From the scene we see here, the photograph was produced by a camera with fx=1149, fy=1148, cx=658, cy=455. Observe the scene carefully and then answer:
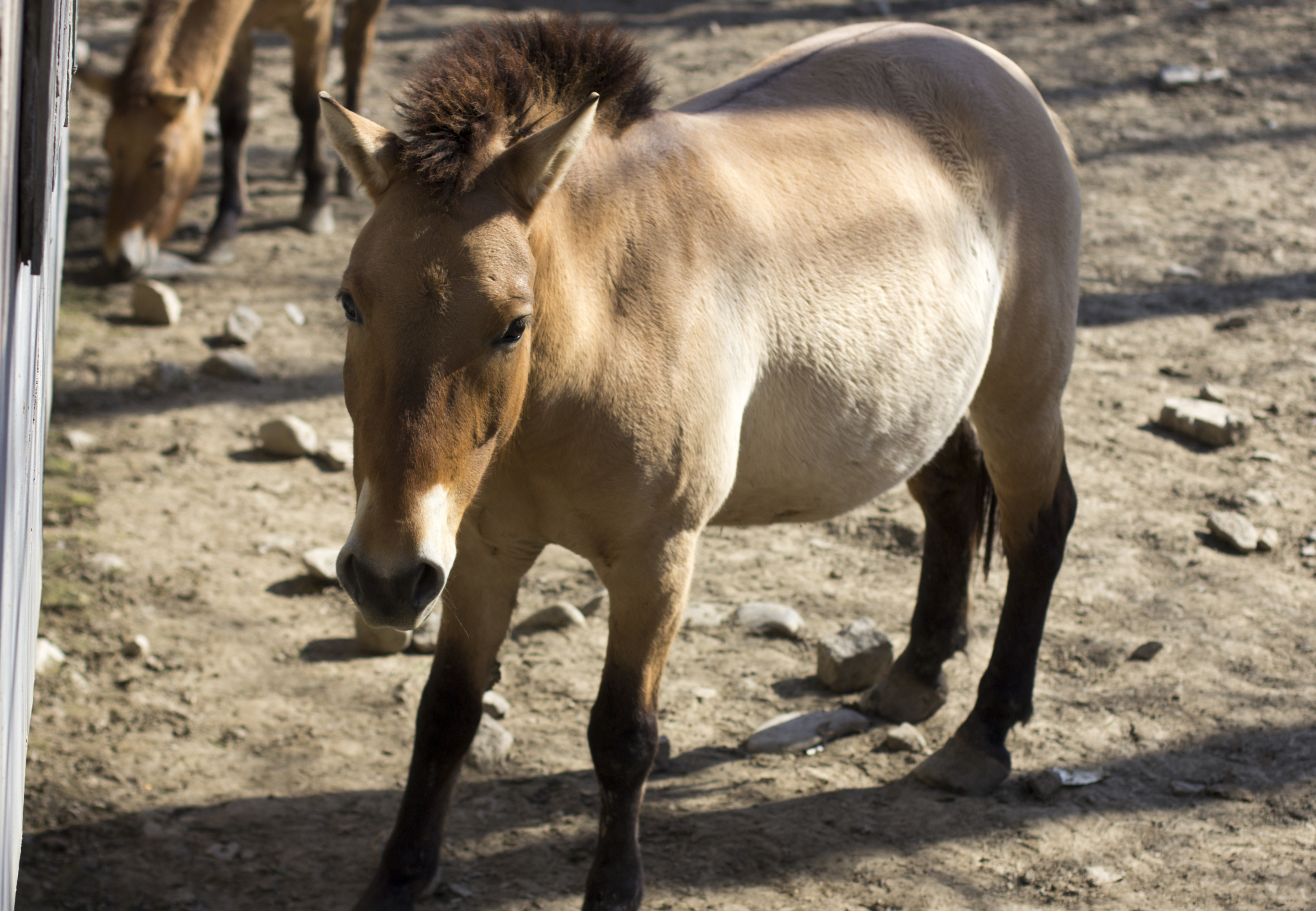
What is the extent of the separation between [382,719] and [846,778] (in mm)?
1407

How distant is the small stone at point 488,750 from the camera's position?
3.31 m

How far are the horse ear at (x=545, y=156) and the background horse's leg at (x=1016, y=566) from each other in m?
1.69

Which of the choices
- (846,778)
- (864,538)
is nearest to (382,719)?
(846,778)

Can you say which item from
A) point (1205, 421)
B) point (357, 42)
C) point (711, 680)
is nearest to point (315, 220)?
point (357, 42)

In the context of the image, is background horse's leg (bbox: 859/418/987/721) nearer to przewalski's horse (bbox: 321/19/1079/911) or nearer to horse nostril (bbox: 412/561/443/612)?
przewalski's horse (bbox: 321/19/1079/911)

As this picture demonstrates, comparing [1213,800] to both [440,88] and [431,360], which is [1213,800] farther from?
[440,88]

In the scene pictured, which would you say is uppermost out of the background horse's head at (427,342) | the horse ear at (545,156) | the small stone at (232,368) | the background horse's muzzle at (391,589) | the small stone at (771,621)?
the horse ear at (545,156)

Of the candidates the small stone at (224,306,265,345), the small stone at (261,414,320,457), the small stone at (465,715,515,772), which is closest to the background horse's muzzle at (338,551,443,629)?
the small stone at (465,715,515,772)

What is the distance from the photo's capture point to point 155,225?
621 cm

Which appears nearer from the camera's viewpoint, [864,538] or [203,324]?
[864,538]

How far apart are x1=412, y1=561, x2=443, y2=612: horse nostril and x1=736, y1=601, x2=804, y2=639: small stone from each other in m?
2.13

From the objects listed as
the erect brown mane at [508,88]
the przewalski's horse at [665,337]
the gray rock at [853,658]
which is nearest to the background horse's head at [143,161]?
the przewalski's horse at [665,337]

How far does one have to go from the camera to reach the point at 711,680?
12.4 ft

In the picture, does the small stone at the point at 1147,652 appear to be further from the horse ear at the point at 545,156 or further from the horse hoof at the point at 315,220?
the horse hoof at the point at 315,220
